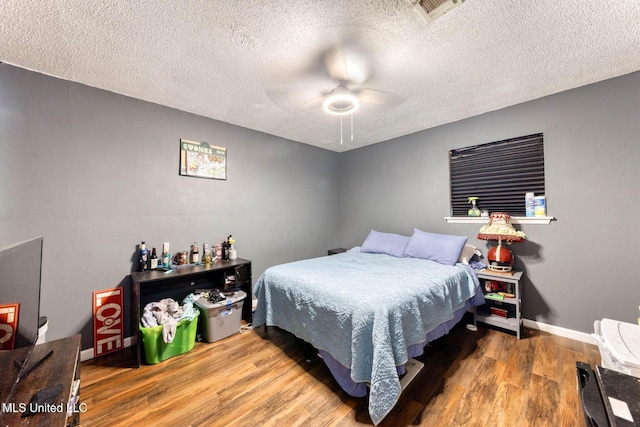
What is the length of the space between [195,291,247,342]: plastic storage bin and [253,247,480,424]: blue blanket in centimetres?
24

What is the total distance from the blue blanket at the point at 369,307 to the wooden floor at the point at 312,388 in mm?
265

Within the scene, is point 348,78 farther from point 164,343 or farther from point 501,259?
point 164,343

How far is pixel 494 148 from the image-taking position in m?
2.86

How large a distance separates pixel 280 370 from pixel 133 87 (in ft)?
9.37

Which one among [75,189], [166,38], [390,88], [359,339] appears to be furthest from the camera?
[390,88]

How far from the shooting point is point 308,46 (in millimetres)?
1691

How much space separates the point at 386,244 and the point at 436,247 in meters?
0.68

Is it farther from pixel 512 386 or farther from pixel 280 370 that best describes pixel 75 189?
pixel 512 386

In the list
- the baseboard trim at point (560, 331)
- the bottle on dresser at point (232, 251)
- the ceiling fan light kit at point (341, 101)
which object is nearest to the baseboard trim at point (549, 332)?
the baseboard trim at point (560, 331)

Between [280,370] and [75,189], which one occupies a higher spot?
[75,189]

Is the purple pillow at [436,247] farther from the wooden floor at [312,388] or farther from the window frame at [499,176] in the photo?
the wooden floor at [312,388]

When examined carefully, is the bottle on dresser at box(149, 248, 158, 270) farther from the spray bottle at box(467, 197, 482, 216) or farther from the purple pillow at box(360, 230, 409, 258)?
the spray bottle at box(467, 197, 482, 216)

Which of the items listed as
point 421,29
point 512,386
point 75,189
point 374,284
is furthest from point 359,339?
point 75,189

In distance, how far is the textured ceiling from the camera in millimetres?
1396
